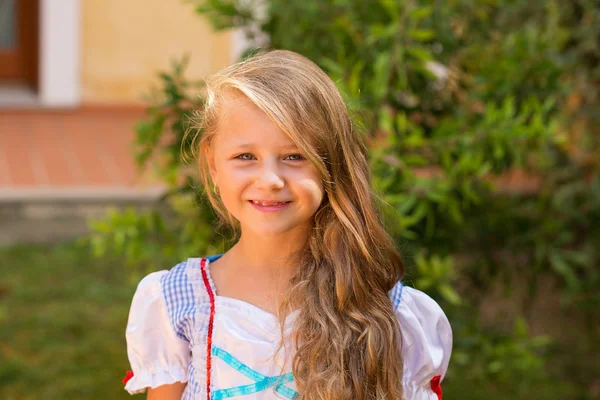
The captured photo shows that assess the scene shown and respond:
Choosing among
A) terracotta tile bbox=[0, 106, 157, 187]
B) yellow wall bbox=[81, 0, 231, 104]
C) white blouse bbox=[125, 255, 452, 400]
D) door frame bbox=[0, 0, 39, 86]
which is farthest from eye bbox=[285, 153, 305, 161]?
door frame bbox=[0, 0, 39, 86]

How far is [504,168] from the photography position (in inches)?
118

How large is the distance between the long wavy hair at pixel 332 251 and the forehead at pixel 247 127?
0.02m

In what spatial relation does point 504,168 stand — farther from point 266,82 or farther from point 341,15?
point 266,82

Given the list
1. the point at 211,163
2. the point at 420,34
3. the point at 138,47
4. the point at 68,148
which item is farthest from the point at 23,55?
the point at 211,163

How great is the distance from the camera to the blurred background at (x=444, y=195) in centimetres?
284

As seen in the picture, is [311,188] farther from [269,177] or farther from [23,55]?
[23,55]

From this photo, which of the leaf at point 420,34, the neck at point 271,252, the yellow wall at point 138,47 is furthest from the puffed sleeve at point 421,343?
the yellow wall at point 138,47

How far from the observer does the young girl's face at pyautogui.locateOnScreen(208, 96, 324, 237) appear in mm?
1636

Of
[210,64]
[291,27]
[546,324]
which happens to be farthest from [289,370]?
[210,64]

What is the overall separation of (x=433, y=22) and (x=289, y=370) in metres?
1.66

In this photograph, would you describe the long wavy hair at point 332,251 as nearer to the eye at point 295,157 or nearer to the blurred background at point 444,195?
the eye at point 295,157

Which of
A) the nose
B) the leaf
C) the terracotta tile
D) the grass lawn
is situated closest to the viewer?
the nose

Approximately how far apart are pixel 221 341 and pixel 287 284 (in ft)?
0.54

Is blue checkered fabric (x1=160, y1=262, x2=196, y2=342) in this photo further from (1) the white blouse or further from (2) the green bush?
(2) the green bush
